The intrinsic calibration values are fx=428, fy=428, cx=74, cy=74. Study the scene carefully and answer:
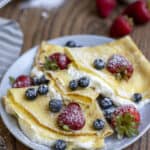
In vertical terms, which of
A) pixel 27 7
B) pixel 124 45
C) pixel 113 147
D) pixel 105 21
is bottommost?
pixel 113 147

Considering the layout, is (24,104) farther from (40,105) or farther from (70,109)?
(70,109)

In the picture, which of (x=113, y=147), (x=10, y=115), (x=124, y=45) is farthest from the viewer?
(x=124, y=45)

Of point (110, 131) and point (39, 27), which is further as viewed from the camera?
point (39, 27)

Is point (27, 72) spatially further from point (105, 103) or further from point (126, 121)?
point (126, 121)

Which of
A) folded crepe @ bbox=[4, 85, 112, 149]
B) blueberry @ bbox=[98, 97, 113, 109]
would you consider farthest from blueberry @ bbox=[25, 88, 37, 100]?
blueberry @ bbox=[98, 97, 113, 109]

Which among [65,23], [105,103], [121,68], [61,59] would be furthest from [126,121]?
[65,23]

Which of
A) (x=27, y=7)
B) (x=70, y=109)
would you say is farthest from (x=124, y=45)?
(x=27, y=7)

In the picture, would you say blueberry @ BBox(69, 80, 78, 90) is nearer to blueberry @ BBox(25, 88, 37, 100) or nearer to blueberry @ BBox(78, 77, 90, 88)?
blueberry @ BBox(78, 77, 90, 88)
